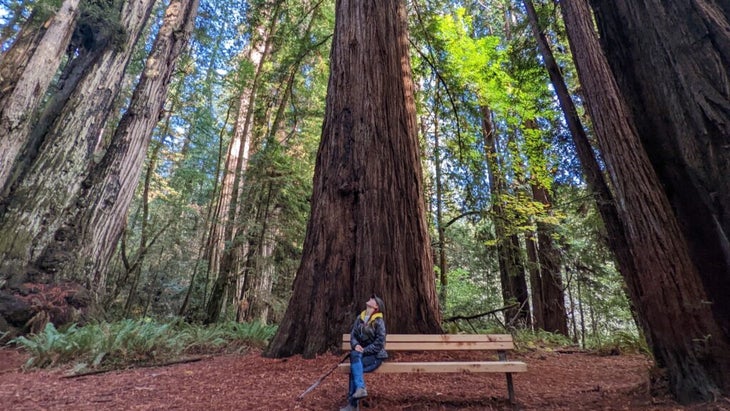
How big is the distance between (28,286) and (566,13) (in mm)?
8623

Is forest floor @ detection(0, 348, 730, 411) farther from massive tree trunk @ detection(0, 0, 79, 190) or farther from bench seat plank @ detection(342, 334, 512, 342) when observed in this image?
massive tree trunk @ detection(0, 0, 79, 190)

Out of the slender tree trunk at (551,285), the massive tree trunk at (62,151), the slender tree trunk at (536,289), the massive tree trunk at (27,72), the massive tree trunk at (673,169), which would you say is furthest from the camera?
the slender tree trunk at (536,289)

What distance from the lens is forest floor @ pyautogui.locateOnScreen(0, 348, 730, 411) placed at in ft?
10.5

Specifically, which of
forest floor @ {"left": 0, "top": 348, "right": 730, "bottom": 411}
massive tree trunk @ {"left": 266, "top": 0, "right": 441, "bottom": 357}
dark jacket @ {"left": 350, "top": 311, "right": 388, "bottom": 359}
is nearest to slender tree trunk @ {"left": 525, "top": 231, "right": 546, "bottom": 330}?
forest floor @ {"left": 0, "top": 348, "right": 730, "bottom": 411}

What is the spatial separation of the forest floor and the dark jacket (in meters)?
0.48

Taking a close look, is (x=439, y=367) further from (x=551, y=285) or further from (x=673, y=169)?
(x=551, y=285)

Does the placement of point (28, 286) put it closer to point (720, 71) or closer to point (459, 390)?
point (459, 390)

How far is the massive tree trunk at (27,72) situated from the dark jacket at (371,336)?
6.81m

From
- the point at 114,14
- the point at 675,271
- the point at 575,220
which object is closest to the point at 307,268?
the point at 675,271

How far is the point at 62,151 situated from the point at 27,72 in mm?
1450

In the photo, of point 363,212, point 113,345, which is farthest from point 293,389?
point 113,345

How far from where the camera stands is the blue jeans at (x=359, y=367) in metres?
3.04

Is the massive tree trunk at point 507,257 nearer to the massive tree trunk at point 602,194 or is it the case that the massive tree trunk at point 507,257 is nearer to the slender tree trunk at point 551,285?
the slender tree trunk at point 551,285

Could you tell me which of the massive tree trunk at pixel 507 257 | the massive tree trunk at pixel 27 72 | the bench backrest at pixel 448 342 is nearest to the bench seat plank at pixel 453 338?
the bench backrest at pixel 448 342
